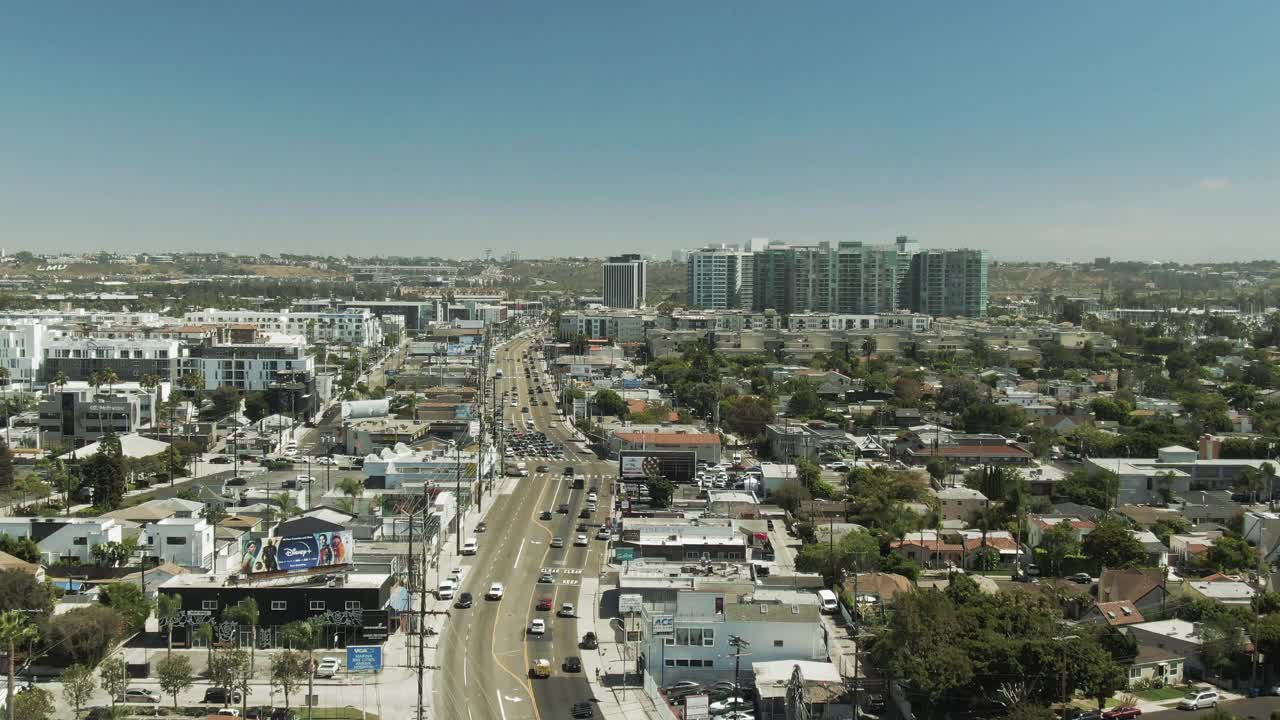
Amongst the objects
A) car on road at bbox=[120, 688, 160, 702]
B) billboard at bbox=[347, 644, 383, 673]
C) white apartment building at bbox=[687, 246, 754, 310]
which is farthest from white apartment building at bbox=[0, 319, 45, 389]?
white apartment building at bbox=[687, 246, 754, 310]

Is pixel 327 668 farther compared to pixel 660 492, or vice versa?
pixel 660 492

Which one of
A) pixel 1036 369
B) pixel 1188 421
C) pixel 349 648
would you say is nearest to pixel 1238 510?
pixel 1188 421

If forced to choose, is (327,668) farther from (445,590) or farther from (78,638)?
(445,590)

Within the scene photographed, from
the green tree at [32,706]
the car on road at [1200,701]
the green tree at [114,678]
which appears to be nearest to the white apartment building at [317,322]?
the green tree at [114,678]

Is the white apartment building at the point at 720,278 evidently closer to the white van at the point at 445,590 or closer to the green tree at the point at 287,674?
the white van at the point at 445,590

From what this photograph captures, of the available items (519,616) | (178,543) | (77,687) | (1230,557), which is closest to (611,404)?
(178,543)
